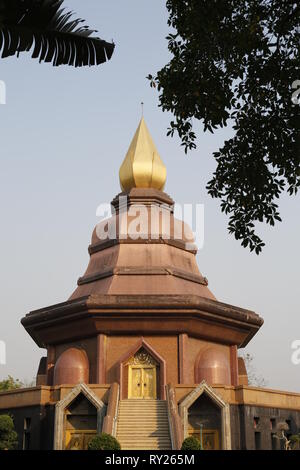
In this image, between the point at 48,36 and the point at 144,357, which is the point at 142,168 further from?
the point at 48,36

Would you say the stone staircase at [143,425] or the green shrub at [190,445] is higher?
the stone staircase at [143,425]

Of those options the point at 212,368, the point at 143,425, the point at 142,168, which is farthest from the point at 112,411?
the point at 142,168

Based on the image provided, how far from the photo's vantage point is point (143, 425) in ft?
66.2

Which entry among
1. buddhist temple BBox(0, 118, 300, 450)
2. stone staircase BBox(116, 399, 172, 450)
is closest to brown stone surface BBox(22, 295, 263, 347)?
buddhist temple BBox(0, 118, 300, 450)

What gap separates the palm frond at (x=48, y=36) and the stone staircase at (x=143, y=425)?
49.2 ft

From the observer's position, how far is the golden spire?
29.3 metres

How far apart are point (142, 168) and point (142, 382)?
1076 centimetres

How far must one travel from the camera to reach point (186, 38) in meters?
9.59

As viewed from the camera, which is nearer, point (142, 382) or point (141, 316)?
point (142, 382)

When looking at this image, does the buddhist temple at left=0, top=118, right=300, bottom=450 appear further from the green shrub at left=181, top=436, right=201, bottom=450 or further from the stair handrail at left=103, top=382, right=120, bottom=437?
the green shrub at left=181, top=436, right=201, bottom=450

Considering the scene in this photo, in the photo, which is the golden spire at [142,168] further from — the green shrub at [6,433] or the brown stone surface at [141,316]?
the green shrub at [6,433]

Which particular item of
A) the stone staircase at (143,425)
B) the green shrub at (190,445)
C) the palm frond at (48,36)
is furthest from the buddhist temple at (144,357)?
the palm frond at (48,36)

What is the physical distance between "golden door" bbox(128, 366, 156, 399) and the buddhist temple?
4 centimetres

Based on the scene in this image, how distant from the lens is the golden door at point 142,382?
22.9m
